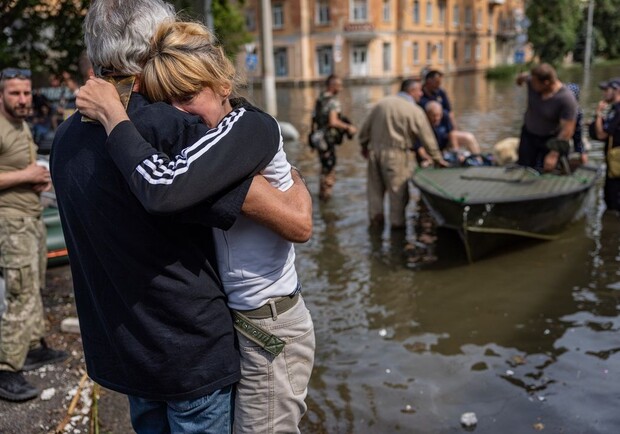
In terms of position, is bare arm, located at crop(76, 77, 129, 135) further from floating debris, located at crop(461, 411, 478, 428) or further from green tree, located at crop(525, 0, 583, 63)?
green tree, located at crop(525, 0, 583, 63)

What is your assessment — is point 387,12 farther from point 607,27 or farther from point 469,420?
point 469,420

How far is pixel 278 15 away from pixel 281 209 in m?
51.1

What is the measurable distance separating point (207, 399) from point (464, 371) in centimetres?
333

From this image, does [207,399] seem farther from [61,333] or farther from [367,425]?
[61,333]

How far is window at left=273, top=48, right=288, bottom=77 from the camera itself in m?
50.5

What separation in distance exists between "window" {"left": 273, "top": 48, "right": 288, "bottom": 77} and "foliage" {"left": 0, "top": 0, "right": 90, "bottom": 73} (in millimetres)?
44598

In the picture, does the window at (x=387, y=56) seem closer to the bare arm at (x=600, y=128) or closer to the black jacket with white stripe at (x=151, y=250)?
the bare arm at (x=600, y=128)

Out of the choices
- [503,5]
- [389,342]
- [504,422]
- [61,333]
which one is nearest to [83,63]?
[61,333]

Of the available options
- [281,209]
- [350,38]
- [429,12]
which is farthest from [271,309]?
[429,12]

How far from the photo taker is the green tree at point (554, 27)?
2136 inches

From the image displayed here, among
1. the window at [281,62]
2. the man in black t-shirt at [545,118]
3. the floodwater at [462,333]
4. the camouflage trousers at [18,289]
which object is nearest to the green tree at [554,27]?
the window at [281,62]

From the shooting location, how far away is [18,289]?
13.2 feet

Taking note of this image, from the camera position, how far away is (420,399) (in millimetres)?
4551

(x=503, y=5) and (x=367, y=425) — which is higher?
(x=503, y=5)
